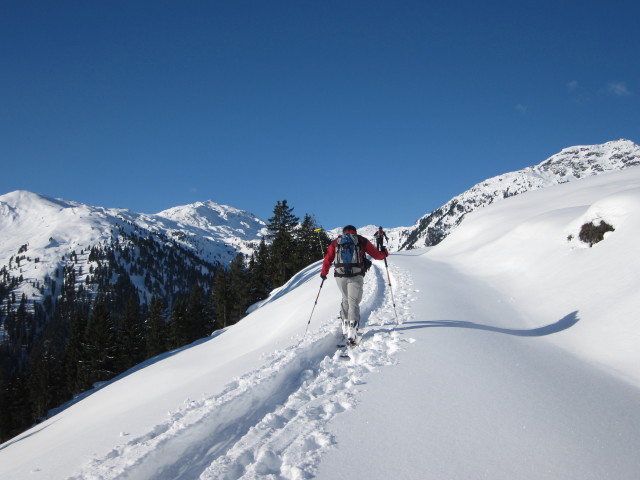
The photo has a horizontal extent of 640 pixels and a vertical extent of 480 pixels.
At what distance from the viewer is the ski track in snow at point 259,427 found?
3.71 meters

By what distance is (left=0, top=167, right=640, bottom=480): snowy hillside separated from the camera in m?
3.60

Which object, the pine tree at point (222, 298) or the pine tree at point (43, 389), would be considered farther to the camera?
the pine tree at point (222, 298)

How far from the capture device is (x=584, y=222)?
13727 millimetres

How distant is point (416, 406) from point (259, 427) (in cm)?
208

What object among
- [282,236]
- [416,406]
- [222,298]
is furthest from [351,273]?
[222,298]

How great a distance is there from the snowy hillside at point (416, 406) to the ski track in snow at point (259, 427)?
0.02 meters

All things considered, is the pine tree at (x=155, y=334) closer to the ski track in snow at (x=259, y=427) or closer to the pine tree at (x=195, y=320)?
the pine tree at (x=195, y=320)

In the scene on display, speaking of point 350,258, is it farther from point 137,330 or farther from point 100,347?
point 137,330

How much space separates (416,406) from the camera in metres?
4.68

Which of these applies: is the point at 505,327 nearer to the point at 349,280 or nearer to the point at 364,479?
the point at 349,280

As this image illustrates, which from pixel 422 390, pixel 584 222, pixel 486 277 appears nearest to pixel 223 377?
pixel 422 390

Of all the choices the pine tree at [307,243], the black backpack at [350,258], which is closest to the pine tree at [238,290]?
the pine tree at [307,243]

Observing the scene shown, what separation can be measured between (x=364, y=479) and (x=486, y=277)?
17.2m

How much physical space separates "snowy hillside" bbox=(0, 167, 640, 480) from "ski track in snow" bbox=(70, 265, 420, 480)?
0.02 metres
